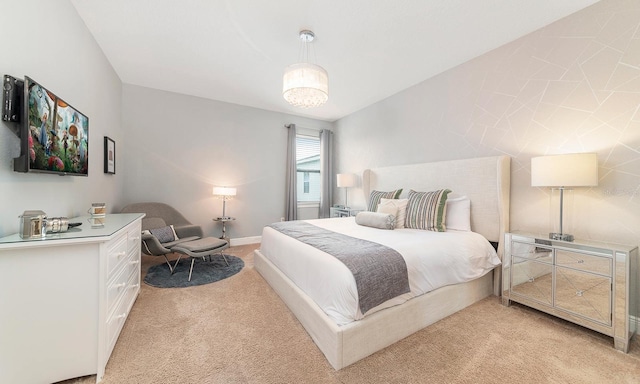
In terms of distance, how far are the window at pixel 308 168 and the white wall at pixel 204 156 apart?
1.19 ft

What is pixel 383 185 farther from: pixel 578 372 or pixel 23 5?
pixel 23 5

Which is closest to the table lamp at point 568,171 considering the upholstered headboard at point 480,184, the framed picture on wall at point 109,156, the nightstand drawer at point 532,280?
the nightstand drawer at point 532,280

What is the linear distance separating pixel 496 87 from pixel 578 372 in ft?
8.77

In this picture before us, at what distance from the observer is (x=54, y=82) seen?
184 cm

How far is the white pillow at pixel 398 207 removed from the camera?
9.93 feet

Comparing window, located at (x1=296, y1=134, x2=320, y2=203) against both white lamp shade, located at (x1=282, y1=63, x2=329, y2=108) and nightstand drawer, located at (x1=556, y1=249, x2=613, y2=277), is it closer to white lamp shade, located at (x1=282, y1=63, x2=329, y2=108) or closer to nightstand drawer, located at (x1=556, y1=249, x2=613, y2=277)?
white lamp shade, located at (x1=282, y1=63, x2=329, y2=108)

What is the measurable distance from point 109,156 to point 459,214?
434cm

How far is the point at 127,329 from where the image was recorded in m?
1.92

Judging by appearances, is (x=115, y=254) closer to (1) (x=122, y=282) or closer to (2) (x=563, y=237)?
(1) (x=122, y=282)

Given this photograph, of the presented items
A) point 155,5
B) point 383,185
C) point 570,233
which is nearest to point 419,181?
point 383,185

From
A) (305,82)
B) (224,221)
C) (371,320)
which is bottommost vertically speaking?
(371,320)

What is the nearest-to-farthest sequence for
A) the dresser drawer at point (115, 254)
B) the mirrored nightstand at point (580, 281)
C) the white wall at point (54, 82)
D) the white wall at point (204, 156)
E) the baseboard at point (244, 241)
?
the white wall at point (54, 82), the dresser drawer at point (115, 254), the mirrored nightstand at point (580, 281), the white wall at point (204, 156), the baseboard at point (244, 241)

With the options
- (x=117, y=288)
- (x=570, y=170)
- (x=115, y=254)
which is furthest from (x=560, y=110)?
(x=117, y=288)

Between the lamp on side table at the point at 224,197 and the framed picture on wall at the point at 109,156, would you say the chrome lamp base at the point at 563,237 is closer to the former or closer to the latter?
the lamp on side table at the point at 224,197
